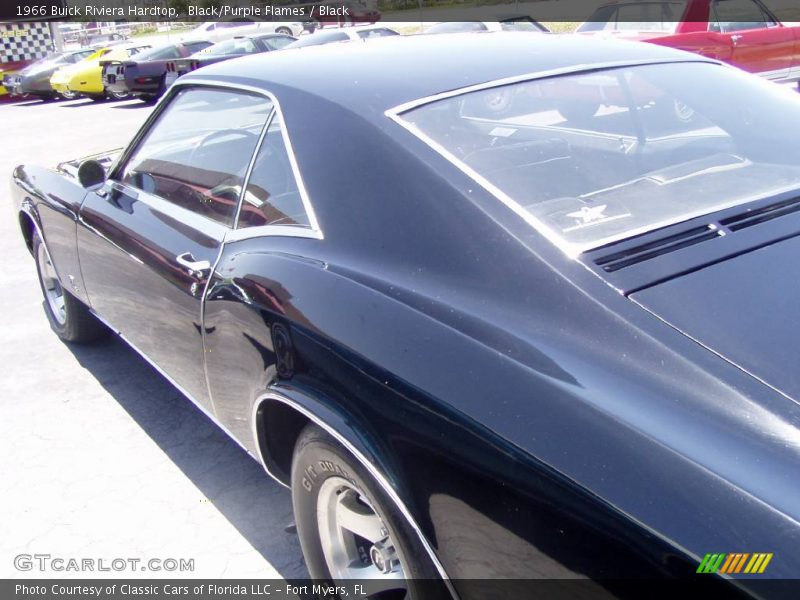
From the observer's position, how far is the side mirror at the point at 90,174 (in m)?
3.21

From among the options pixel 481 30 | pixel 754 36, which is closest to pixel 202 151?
pixel 754 36

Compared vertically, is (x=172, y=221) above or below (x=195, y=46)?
above

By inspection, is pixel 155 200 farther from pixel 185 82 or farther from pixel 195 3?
pixel 195 3

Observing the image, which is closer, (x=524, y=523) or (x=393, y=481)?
(x=524, y=523)

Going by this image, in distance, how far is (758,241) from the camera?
172 cm

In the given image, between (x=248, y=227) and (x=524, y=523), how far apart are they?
1366 mm

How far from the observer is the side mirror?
321cm

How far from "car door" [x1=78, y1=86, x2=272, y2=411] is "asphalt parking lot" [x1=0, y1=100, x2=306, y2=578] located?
0.46 meters

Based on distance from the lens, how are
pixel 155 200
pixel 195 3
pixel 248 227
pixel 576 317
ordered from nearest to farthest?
pixel 576 317, pixel 248 227, pixel 155 200, pixel 195 3

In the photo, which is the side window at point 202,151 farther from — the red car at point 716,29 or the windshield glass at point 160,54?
the windshield glass at point 160,54

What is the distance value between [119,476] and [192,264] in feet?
3.72

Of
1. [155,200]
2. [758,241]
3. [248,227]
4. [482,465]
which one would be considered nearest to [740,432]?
[482,465]

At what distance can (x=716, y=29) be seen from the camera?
8.77 metres

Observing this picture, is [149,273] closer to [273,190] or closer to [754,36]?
[273,190]
